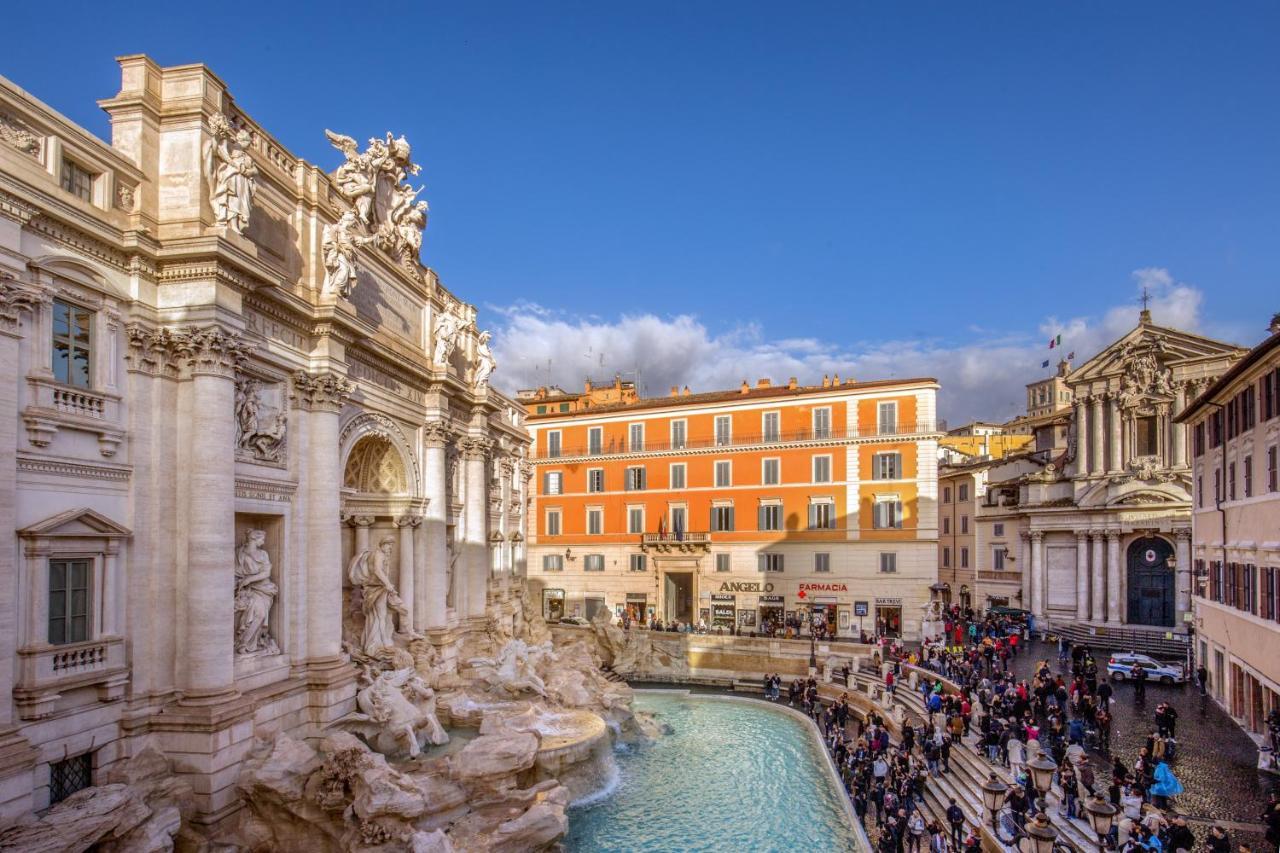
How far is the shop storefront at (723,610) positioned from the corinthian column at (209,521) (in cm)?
3024

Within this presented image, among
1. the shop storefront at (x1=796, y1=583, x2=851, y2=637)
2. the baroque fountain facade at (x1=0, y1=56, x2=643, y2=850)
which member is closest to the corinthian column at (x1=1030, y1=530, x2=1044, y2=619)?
the shop storefront at (x1=796, y1=583, x2=851, y2=637)

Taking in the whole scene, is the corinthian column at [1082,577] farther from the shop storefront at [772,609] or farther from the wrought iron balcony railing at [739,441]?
the shop storefront at [772,609]

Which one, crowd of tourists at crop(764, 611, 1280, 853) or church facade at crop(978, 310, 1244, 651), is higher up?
church facade at crop(978, 310, 1244, 651)

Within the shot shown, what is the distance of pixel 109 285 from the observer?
1342 centimetres

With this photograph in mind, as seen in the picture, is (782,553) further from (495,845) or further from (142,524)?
(142,524)

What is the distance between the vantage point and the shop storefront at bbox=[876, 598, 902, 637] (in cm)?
3894

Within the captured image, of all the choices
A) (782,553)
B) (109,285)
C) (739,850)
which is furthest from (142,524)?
(782,553)

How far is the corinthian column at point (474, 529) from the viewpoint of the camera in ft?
93.0

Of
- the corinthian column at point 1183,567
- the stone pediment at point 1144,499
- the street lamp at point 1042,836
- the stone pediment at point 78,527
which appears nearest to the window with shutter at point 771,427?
the stone pediment at point 1144,499

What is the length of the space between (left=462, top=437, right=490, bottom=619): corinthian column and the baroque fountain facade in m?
6.60

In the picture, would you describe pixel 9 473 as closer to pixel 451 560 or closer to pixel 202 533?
pixel 202 533

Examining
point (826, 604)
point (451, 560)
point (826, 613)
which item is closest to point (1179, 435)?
point (826, 604)

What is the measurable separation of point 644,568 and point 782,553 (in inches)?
302

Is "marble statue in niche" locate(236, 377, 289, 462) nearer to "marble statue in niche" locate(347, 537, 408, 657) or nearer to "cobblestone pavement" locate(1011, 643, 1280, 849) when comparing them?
"marble statue in niche" locate(347, 537, 408, 657)
